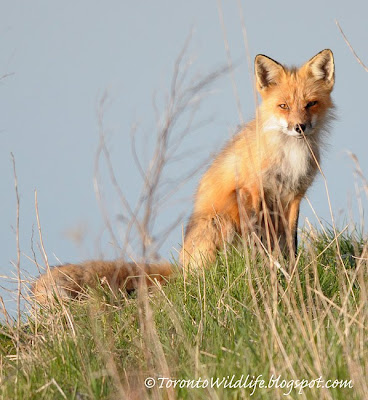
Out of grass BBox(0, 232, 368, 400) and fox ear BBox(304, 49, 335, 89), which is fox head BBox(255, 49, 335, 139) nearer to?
fox ear BBox(304, 49, 335, 89)

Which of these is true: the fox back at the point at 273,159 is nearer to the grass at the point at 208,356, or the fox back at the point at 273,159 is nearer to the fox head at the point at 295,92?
the fox head at the point at 295,92

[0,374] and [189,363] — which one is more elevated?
[0,374]

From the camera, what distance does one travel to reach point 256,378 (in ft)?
9.80

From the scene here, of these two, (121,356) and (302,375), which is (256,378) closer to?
(302,375)

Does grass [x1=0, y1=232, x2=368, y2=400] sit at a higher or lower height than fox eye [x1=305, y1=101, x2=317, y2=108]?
lower

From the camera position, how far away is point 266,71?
661 centimetres

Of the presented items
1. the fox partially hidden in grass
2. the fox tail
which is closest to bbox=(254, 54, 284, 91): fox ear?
the fox partially hidden in grass

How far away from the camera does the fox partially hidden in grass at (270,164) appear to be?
245 inches

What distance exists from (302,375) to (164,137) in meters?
1.25

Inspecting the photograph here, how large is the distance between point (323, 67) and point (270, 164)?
1.20 m

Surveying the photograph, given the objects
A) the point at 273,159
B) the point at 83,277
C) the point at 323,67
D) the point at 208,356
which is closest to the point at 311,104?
the point at 323,67

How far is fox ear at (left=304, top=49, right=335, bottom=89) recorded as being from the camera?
21.8ft

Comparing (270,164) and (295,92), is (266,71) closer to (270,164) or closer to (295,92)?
(295,92)

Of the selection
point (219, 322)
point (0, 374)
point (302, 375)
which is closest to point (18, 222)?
point (0, 374)
